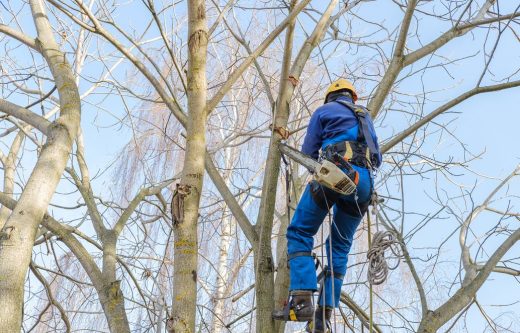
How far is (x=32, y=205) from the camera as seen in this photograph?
3.34 meters

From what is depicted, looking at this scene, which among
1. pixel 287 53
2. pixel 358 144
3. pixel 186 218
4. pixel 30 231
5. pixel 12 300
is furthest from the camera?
pixel 287 53

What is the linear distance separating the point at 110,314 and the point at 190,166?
4.17 feet

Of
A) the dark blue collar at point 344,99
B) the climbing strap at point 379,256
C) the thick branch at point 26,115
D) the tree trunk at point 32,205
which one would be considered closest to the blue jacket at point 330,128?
the dark blue collar at point 344,99

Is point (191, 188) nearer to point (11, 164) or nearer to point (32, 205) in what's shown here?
point (32, 205)

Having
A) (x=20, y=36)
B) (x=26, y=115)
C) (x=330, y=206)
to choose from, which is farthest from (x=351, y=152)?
(x=20, y=36)

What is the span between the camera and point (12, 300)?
119 inches

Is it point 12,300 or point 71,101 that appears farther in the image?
point 71,101

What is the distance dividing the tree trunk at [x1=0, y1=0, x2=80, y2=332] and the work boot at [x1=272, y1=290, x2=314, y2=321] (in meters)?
1.39

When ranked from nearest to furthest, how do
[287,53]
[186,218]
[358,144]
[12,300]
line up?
[12,300] → [186,218] → [358,144] → [287,53]

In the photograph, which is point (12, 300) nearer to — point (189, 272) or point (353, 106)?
point (189, 272)

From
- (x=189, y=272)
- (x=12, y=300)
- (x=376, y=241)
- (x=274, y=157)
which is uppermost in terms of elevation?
(x=274, y=157)

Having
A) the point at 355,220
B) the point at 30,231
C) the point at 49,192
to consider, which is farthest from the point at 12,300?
the point at 355,220

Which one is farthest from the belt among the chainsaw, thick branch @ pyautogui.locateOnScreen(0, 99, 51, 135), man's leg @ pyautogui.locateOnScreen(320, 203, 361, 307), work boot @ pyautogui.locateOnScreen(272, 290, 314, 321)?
thick branch @ pyautogui.locateOnScreen(0, 99, 51, 135)

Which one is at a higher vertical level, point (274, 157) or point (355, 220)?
point (274, 157)
